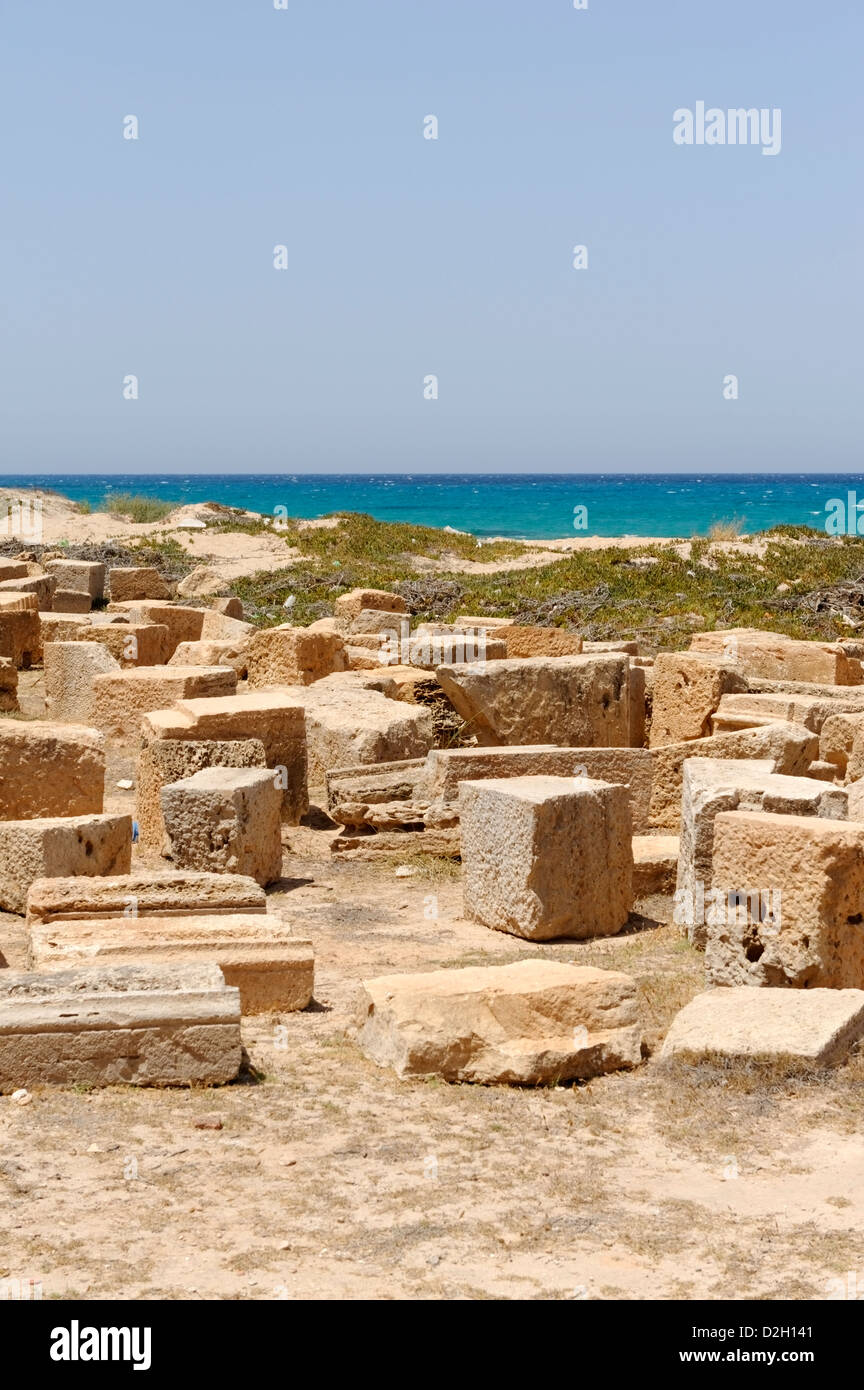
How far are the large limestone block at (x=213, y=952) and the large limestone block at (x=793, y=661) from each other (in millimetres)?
8111

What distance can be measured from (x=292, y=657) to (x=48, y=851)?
657 centimetres

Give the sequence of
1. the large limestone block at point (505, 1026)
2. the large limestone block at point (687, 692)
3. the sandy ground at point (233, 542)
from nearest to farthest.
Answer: the large limestone block at point (505, 1026) → the large limestone block at point (687, 692) → the sandy ground at point (233, 542)

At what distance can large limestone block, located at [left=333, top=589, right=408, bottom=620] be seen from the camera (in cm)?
1866

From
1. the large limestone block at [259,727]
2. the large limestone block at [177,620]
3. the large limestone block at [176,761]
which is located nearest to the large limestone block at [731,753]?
the large limestone block at [259,727]

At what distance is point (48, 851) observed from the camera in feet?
24.8

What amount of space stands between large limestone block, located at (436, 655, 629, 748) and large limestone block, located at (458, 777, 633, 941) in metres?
2.75

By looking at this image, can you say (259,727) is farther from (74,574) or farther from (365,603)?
(74,574)

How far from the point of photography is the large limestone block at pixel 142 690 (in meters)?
11.9

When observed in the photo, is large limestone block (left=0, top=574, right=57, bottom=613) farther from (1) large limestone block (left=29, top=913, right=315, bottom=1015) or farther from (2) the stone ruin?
(1) large limestone block (left=29, top=913, right=315, bottom=1015)

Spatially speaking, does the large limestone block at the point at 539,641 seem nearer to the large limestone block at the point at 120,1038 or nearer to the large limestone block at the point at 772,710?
the large limestone block at the point at 772,710

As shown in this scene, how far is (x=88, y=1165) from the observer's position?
4.57m

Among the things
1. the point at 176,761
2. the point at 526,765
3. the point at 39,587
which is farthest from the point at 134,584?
the point at 526,765
